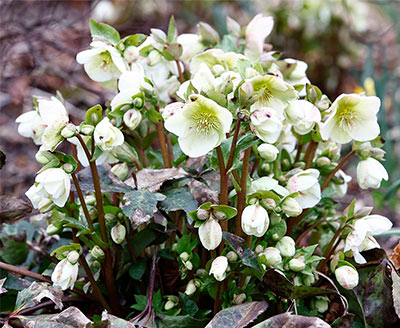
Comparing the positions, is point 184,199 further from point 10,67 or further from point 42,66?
point 10,67

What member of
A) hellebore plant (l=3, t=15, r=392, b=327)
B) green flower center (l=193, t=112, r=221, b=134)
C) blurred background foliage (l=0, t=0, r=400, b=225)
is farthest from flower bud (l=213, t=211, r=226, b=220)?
blurred background foliage (l=0, t=0, r=400, b=225)

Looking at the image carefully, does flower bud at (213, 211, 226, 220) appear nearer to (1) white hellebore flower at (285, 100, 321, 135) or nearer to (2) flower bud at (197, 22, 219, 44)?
(1) white hellebore flower at (285, 100, 321, 135)

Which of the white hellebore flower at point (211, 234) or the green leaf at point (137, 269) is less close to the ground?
the white hellebore flower at point (211, 234)

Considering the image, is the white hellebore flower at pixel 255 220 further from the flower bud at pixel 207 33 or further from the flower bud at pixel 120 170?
the flower bud at pixel 207 33

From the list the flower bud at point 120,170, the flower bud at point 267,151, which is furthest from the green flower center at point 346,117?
the flower bud at point 120,170

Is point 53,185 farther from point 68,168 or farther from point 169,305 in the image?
point 169,305
